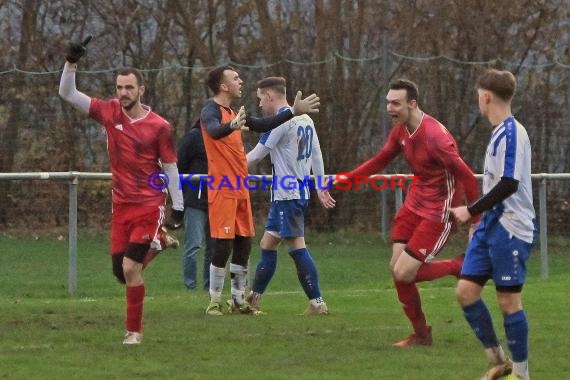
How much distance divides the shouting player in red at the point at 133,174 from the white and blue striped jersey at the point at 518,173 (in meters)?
2.73

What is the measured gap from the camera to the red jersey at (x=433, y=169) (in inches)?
374

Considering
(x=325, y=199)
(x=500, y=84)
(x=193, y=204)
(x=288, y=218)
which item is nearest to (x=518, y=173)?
(x=500, y=84)

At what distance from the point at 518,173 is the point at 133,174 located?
314cm

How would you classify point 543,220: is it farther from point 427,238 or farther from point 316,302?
point 427,238

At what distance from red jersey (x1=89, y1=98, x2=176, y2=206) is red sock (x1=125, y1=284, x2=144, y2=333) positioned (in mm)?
627

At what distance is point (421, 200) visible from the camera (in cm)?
980

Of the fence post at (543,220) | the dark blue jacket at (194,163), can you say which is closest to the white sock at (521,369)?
the dark blue jacket at (194,163)

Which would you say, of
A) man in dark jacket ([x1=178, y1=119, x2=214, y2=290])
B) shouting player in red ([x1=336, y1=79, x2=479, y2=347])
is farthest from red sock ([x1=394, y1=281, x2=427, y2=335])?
man in dark jacket ([x1=178, y1=119, x2=214, y2=290])

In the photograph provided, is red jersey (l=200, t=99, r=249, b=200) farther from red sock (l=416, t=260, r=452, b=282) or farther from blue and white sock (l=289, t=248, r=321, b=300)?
red sock (l=416, t=260, r=452, b=282)

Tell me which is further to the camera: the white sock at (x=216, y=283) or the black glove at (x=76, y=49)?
the white sock at (x=216, y=283)

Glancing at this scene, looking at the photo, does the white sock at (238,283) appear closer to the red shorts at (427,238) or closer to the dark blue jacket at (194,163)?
the red shorts at (427,238)

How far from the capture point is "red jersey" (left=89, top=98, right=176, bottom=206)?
9789 millimetres

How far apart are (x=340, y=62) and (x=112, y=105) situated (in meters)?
11.3

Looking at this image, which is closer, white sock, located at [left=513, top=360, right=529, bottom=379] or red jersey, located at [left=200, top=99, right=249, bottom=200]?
white sock, located at [left=513, top=360, right=529, bottom=379]
